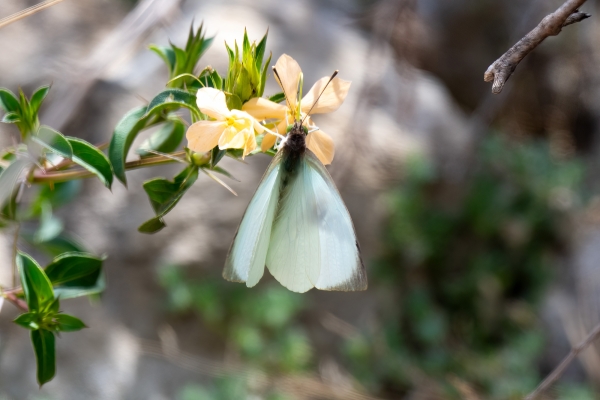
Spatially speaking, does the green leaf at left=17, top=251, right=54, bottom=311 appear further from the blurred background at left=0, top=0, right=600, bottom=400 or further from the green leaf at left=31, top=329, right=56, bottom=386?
the blurred background at left=0, top=0, right=600, bottom=400

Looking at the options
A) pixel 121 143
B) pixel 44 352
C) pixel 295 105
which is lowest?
pixel 44 352

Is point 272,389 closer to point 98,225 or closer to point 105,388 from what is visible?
point 105,388

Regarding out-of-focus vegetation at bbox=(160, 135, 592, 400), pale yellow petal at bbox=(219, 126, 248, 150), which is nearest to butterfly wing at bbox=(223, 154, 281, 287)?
pale yellow petal at bbox=(219, 126, 248, 150)

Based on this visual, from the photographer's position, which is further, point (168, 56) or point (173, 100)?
point (168, 56)

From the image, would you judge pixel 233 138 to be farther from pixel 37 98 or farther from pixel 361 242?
pixel 361 242

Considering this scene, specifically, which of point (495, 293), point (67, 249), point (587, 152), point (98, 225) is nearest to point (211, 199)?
point (98, 225)

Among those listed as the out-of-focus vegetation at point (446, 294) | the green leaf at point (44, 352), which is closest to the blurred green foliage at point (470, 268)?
the out-of-focus vegetation at point (446, 294)

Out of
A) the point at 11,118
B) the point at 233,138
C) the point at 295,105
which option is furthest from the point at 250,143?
the point at 11,118
